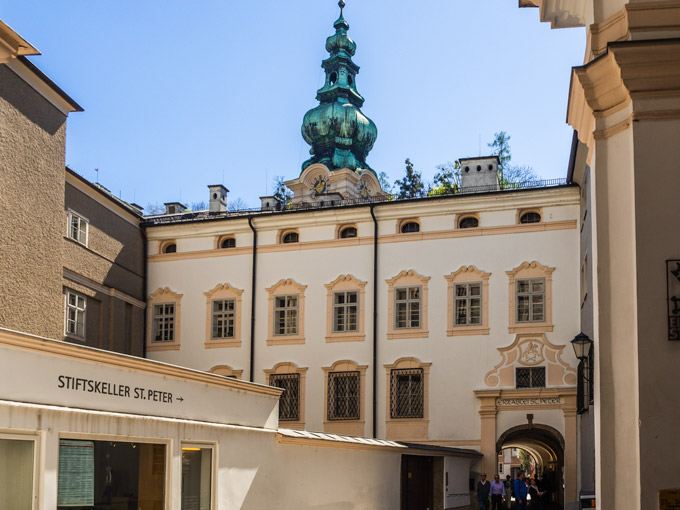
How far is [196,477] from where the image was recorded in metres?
15.8

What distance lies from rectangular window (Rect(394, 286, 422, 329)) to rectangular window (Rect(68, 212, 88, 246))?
9324 mm

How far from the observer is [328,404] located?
30594 millimetres

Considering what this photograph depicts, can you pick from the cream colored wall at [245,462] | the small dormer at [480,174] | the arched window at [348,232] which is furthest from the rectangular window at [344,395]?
the small dormer at [480,174]

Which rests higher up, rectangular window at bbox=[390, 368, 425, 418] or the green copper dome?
the green copper dome

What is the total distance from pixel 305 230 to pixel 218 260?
3061 mm

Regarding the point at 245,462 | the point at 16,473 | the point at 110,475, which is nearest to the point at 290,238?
the point at 245,462

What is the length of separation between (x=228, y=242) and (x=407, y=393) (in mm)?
7911

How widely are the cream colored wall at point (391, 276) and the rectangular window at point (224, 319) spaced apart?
423 millimetres

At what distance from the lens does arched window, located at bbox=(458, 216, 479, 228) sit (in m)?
30.7

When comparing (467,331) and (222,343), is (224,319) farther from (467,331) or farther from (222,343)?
(467,331)

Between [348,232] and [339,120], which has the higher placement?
[339,120]

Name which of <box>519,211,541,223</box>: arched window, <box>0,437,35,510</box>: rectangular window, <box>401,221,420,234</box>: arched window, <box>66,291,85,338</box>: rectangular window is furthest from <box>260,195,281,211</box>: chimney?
<box>0,437,35,510</box>: rectangular window

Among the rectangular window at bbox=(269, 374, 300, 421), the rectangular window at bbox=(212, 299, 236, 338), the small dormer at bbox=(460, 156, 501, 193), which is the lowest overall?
the rectangular window at bbox=(269, 374, 300, 421)

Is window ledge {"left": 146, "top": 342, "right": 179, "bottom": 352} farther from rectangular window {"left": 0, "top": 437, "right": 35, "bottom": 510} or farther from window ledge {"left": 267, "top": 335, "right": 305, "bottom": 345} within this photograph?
rectangular window {"left": 0, "top": 437, "right": 35, "bottom": 510}
